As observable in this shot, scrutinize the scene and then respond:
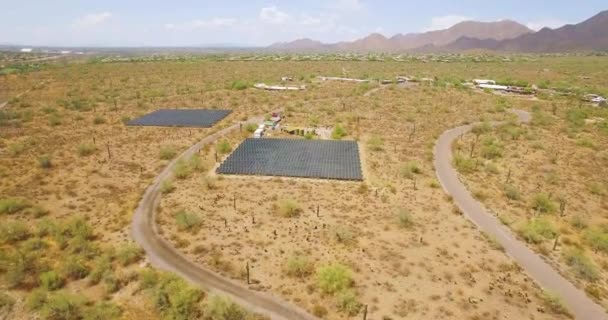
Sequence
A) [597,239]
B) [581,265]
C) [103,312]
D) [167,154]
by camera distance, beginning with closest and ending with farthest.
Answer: [103,312] < [581,265] < [597,239] < [167,154]

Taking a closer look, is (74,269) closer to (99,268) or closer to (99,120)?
(99,268)

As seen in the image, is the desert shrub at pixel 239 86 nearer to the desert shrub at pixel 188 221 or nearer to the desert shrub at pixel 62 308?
the desert shrub at pixel 188 221

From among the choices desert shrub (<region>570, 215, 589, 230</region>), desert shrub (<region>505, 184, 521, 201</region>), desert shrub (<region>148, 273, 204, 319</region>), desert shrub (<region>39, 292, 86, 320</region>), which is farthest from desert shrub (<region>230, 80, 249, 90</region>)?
desert shrub (<region>570, 215, 589, 230</region>)

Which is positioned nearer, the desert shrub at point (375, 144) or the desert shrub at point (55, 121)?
the desert shrub at point (375, 144)

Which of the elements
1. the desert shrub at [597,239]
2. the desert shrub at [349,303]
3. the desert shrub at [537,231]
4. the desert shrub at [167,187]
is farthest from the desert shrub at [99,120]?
the desert shrub at [597,239]

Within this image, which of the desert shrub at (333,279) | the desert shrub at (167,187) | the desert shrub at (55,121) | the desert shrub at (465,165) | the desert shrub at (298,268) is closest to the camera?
the desert shrub at (333,279)

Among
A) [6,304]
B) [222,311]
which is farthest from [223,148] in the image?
[222,311]

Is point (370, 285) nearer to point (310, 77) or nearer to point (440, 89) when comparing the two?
point (440, 89)
